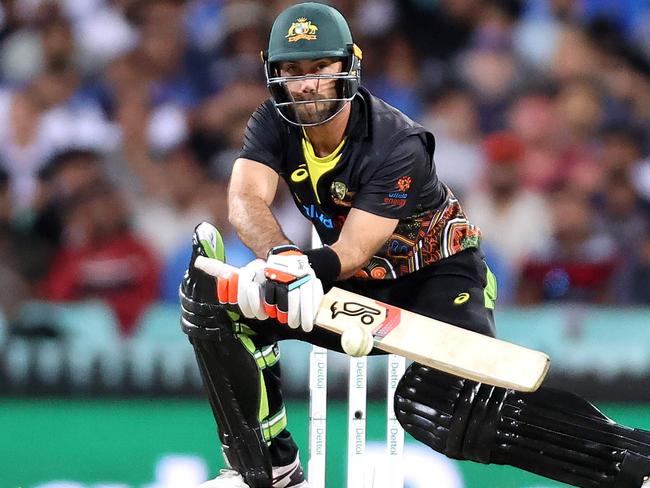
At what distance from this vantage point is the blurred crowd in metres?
5.37

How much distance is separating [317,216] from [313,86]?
42 cm

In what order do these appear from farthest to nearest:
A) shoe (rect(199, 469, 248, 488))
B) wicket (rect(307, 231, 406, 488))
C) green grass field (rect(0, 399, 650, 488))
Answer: green grass field (rect(0, 399, 650, 488))
wicket (rect(307, 231, 406, 488))
shoe (rect(199, 469, 248, 488))

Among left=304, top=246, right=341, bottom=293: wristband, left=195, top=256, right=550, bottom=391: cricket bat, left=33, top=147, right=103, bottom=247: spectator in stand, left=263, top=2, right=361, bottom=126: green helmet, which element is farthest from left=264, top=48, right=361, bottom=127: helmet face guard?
left=33, top=147, right=103, bottom=247: spectator in stand

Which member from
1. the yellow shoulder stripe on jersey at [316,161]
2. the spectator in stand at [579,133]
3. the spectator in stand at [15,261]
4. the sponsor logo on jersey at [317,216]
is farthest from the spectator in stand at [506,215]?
the yellow shoulder stripe on jersey at [316,161]

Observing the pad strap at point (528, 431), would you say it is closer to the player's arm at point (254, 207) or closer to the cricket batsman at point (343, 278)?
the cricket batsman at point (343, 278)

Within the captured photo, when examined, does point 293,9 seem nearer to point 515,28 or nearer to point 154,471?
point 154,471

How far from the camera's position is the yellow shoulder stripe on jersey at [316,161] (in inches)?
Result: 126

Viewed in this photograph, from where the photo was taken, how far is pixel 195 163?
5.41 metres

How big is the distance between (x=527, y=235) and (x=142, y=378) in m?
1.75

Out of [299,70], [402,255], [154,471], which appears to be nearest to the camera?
[299,70]

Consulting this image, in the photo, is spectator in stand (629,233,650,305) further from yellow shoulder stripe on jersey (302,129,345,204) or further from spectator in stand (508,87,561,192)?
yellow shoulder stripe on jersey (302,129,345,204)

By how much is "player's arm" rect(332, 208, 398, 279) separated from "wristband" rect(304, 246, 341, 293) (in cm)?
4

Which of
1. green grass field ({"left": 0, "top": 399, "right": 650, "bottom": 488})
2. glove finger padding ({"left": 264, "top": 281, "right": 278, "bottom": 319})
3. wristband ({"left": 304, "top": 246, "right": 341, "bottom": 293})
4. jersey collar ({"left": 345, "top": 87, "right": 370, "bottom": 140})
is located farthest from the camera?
green grass field ({"left": 0, "top": 399, "right": 650, "bottom": 488})

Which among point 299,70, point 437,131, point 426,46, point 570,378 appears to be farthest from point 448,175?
point 299,70
